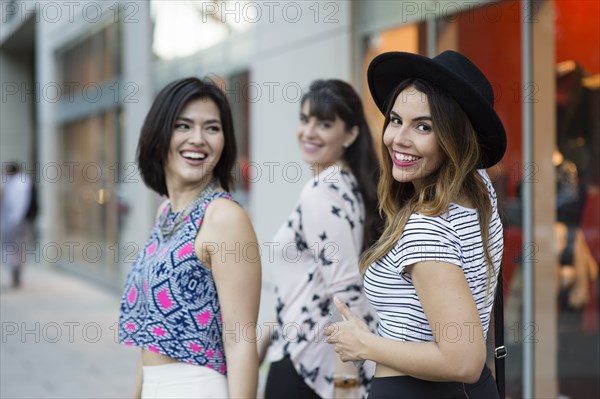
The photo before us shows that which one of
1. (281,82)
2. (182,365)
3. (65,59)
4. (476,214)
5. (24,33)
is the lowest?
(182,365)

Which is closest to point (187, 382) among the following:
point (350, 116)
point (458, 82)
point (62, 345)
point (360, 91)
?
point (458, 82)

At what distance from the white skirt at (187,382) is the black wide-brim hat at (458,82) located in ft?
3.36

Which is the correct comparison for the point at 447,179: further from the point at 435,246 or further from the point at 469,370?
Result: the point at 469,370

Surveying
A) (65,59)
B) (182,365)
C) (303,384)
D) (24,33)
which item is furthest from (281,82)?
(24,33)

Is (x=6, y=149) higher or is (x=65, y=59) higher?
(x=65, y=59)

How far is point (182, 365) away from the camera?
232cm

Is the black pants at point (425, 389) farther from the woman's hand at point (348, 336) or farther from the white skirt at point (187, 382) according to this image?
the white skirt at point (187, 382)

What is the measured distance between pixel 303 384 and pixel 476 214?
4.27ft

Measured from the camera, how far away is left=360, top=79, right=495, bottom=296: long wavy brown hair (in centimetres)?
192

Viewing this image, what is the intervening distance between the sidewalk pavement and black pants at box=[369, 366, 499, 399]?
14.2 feet

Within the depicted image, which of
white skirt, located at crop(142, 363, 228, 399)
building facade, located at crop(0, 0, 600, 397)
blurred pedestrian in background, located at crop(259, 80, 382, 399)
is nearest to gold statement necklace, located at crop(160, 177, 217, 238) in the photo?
white skirt, located at crop(142, 363, 228, 399)

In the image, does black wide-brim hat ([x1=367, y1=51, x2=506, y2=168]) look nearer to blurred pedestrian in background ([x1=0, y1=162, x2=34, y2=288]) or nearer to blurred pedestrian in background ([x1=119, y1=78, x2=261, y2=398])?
blurred pedestrian in background ([x1=119, y1=78, x2=261, y2=398])

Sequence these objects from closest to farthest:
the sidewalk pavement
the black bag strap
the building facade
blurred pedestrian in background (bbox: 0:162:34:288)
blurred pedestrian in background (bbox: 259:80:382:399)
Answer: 1. the black bag strap
2. blurred pedestrian in background (bbox: 259:80:382:399)
3. the building facade
4. the sidewalk pavement
5. blurred pedestrian in background (bbox: 0:162:34:288)

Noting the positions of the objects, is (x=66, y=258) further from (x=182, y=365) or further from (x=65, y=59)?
(x=182, y=365)
